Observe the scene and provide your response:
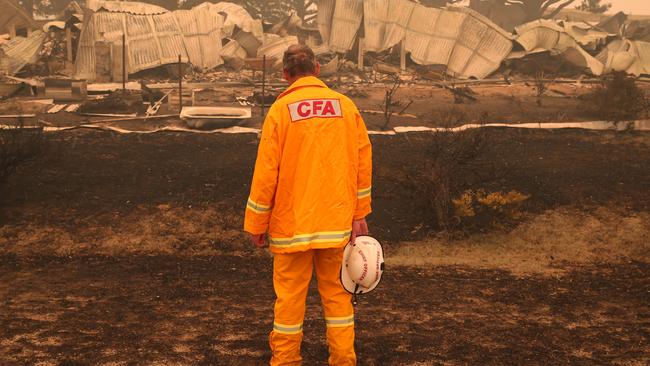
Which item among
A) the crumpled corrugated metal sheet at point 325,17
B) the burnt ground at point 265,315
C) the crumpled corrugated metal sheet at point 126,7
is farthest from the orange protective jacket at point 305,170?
the crumpled corrugated metal sheet at point 325,17

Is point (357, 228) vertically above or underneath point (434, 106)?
above

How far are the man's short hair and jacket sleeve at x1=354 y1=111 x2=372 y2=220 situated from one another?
37 centimetres

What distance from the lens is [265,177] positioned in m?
3.45

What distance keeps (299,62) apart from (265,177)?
0.68 m

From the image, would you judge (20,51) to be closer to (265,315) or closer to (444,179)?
(444,179)

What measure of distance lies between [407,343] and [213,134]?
776 cm

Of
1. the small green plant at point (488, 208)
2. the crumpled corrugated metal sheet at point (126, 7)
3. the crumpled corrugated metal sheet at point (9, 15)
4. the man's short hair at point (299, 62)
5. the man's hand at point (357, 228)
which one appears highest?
the man's short hair at point (299, 62)

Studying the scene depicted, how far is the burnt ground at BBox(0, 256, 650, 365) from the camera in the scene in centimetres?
403

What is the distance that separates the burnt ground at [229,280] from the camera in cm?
415

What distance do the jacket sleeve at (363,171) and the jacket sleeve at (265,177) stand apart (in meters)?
0.50

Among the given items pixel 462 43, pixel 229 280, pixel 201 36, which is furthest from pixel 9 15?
pixel 229 280

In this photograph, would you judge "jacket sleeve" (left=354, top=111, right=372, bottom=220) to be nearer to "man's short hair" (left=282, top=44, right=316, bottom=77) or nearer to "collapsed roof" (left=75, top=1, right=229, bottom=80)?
"man's short hair" (left=282, top=44, right=316, bottom=77)

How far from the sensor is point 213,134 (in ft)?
37.1

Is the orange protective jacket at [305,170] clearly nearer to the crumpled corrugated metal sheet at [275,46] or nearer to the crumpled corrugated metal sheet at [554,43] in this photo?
the crumpled corrugated metal sheet at [275,46]
